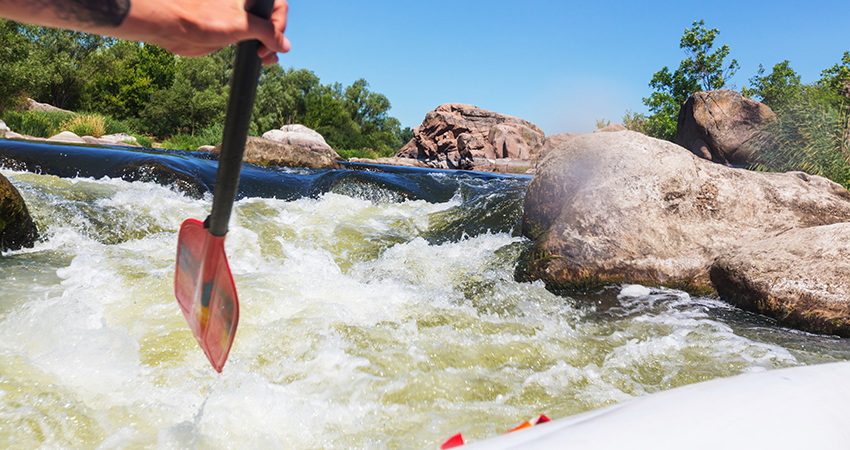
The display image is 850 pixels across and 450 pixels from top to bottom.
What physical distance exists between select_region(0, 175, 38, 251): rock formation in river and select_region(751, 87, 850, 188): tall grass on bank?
11.2 m

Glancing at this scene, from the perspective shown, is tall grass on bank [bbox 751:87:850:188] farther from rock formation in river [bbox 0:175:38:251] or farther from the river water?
rock formation in river [bbox 0:175:38:251]

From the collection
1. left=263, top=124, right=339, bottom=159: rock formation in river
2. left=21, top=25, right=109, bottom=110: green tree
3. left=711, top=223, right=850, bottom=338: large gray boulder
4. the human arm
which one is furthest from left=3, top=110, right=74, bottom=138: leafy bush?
left=711, top=223, right=850, bottom=338: large gray boulder

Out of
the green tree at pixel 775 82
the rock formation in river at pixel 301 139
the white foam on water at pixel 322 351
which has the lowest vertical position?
the white foam on water at pixel 322 351

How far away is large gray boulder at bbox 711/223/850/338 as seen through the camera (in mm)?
3027

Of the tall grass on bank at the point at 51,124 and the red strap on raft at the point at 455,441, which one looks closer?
the red strap on raft at the point at 455,441

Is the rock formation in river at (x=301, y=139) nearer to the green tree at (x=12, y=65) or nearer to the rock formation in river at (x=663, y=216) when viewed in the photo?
the green tree at (x=12, y=65)

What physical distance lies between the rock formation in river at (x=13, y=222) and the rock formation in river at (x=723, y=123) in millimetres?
16532

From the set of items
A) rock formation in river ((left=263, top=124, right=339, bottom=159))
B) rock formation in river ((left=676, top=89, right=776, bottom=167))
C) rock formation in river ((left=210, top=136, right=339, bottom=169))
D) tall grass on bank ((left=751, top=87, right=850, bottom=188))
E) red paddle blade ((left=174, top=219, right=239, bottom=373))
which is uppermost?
rock formation in river ((left=676, top=89, right=776, bottom=167))

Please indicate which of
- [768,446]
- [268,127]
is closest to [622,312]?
[768,446]

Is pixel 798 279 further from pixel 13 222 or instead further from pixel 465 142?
pixel 465 142

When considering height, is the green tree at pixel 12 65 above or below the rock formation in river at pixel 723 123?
below

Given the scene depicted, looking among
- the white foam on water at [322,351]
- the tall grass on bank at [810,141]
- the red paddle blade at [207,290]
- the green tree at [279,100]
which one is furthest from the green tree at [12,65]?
the tall grass on bank at [810,141]

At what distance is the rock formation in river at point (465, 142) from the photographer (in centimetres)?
3978

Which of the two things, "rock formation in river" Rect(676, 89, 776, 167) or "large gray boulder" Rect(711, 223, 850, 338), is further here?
"rock formation in river" Rect(676, 89, 776, 167)
